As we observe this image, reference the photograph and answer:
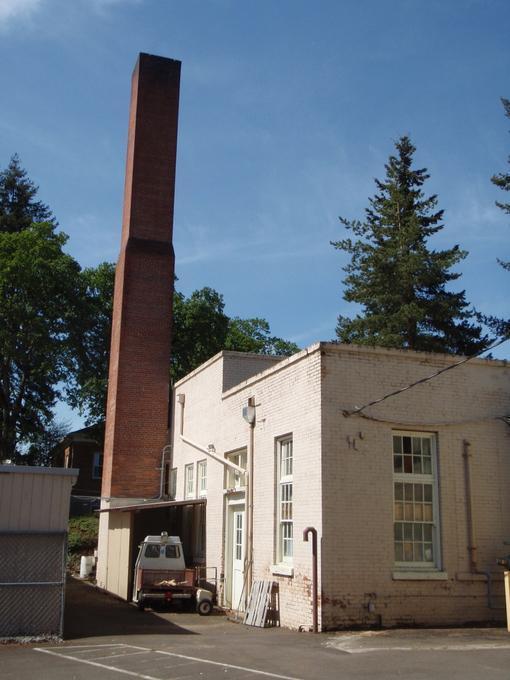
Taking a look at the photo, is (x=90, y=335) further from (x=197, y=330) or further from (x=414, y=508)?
(x=414, y=508)

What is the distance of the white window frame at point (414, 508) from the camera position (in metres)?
13.9

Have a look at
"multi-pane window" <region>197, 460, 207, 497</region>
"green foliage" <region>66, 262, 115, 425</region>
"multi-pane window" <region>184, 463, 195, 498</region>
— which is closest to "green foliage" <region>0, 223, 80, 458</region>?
"green foliage" <region>66, 262, 115, 425</region>

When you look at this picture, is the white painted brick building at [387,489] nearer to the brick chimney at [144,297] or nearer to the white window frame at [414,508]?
the white window frame at [414,508]

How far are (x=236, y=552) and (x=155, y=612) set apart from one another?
230cm

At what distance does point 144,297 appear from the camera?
25.6 m

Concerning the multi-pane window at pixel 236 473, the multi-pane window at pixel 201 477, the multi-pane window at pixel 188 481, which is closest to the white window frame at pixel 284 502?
the multi-pane window at pixel 236 473

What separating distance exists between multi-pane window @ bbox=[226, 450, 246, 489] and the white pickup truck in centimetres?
199

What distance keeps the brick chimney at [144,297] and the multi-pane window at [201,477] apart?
10.2 ft

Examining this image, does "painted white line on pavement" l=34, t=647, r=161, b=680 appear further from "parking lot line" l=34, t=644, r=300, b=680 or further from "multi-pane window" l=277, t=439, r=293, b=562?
"multi-pane window" l=277, t=439, r=293, b=562

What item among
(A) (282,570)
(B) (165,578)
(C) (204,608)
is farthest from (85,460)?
(A) (282,570)

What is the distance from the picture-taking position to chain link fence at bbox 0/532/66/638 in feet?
38.7

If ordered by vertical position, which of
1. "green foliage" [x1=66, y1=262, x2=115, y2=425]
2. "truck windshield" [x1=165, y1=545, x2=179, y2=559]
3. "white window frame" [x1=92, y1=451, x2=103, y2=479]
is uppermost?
"green foliage" [x1=66, y1=262, x2=115, y2=425]

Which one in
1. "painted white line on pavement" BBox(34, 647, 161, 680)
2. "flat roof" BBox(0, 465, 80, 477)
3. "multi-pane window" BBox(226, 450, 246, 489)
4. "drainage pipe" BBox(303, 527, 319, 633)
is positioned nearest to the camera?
"painted white line on pavement" BBox(34, 647, 161, 680)

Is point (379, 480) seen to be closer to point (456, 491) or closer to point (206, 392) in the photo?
point (456, 491)
